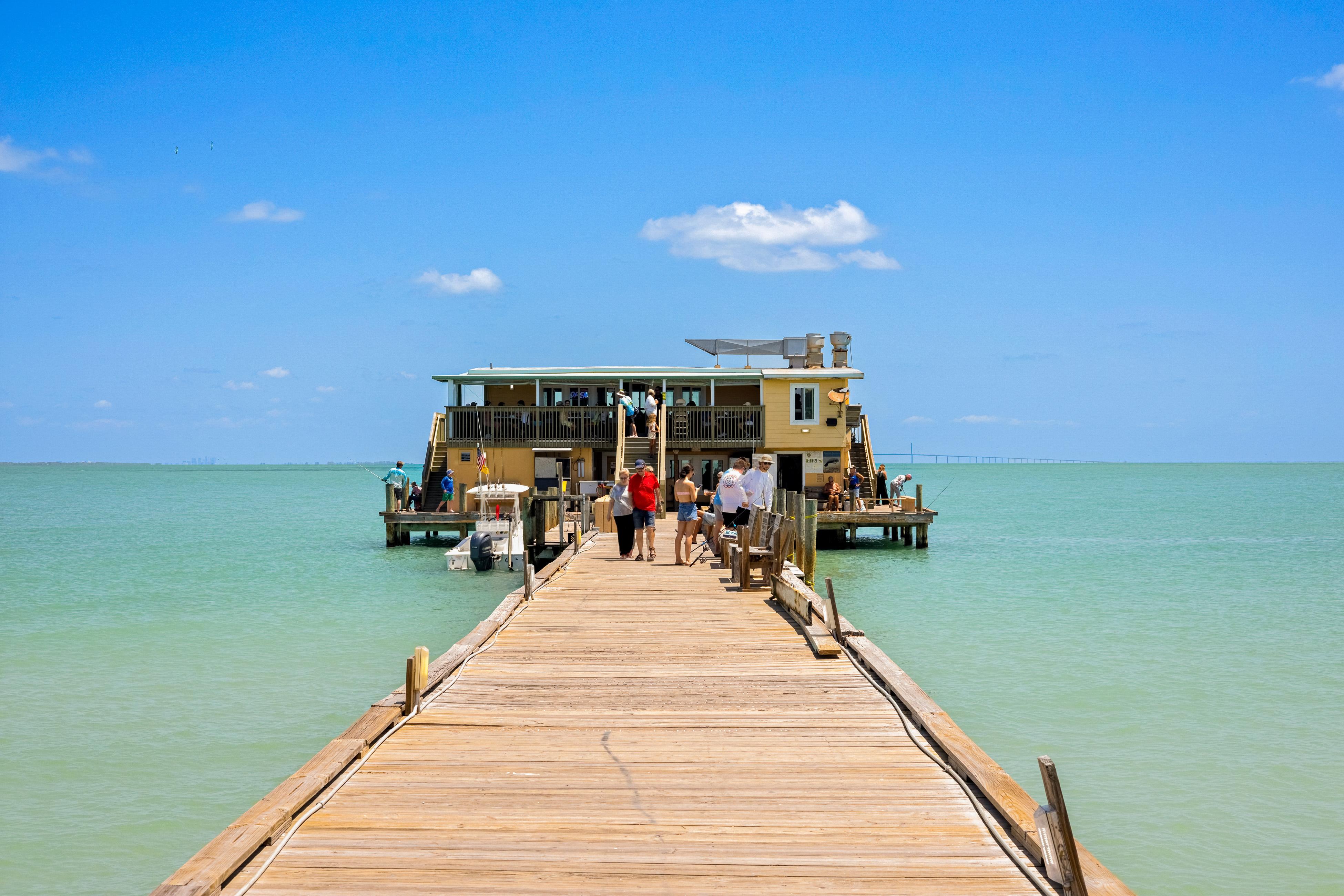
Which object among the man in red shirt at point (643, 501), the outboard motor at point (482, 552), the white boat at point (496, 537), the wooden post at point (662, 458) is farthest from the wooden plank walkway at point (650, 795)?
the wooden post at point (662, 458)

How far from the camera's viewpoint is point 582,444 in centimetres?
3475

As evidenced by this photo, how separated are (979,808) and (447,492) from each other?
2978 cm

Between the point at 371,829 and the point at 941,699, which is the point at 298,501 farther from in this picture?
the point at 371,829

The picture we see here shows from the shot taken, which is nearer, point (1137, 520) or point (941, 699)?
point (941, 699)

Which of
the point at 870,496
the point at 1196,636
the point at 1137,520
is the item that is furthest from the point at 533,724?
the point at 1137,520

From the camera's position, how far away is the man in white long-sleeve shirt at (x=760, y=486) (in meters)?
17.2

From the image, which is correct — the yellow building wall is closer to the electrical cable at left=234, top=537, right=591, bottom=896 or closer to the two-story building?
the two-story building

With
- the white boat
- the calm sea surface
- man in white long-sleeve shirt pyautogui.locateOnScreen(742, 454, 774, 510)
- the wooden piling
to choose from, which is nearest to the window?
Result: the calm sea surface

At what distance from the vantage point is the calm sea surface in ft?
31.6

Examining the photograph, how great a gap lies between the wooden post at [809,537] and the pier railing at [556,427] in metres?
13.4

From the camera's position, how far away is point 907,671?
1662cm

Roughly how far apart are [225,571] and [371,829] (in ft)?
101

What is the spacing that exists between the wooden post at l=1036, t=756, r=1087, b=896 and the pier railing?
1182 inches

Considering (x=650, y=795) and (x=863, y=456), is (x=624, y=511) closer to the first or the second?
(x=650, y=795)
